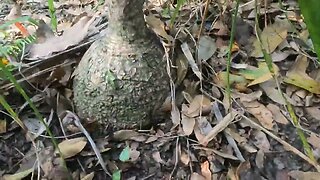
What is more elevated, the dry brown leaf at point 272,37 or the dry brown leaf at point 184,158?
the dry brown leaf at point 272,37

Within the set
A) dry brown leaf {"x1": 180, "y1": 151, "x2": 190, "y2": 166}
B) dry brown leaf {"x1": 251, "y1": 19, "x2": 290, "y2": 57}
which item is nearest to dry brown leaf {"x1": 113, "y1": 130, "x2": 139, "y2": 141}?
dry brown leaf {"x1": 180, "y1": 151, "x2": 190, "y2": 166}

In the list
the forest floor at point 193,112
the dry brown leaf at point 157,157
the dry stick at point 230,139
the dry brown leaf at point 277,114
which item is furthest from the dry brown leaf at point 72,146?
the dry brown leaf at point 277,114

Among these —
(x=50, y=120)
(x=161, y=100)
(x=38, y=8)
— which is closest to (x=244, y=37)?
(x=161, y=100)

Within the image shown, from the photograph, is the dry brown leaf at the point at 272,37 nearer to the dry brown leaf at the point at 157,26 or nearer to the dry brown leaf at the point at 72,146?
the dry brown leaf at the point at 157,26

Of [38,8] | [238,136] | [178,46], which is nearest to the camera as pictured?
[238,136]

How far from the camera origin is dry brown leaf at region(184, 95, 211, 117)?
3.28 feet

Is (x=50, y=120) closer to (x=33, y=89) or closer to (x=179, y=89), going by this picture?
(x=33, y=89)

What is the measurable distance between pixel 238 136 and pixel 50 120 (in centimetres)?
38

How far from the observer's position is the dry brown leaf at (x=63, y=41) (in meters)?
1.09

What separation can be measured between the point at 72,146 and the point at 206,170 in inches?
10.3

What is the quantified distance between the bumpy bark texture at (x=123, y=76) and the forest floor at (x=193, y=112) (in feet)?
0.11

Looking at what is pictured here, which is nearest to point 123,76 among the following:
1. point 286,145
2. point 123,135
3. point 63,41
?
point 123,135

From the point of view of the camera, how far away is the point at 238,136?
962 millimetres

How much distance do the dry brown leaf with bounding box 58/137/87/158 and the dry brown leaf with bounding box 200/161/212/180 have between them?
23 centimetres
